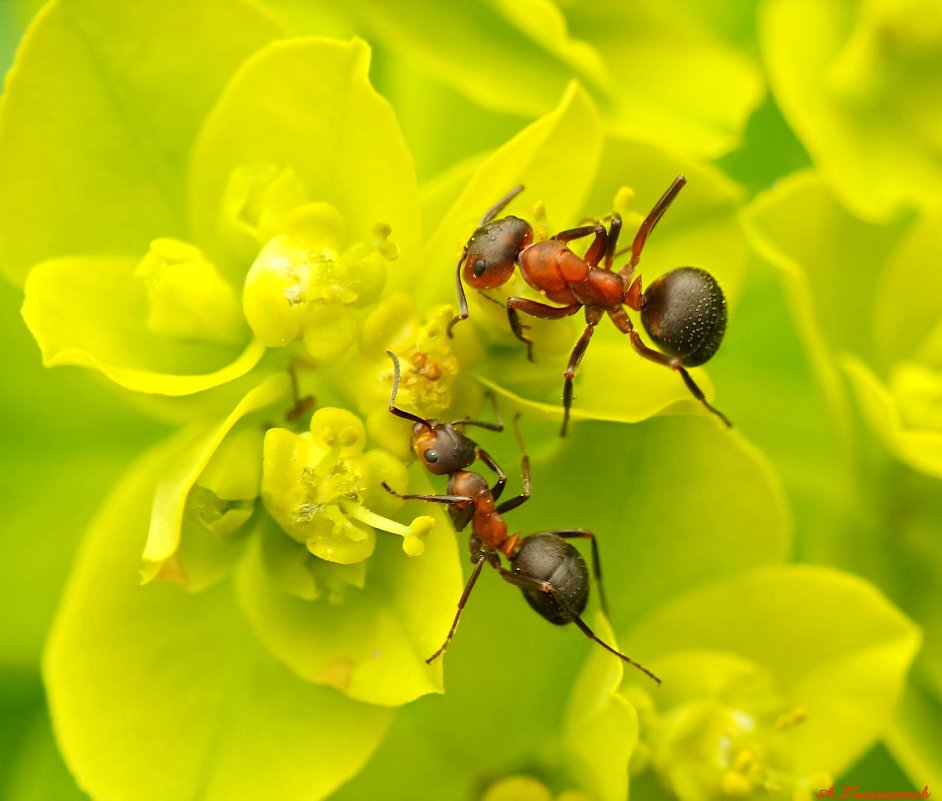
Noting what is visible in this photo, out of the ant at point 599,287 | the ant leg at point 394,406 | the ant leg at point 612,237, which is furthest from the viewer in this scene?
the ant leg at point 612,237

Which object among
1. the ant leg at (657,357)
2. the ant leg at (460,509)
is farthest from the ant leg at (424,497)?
the ant leg at (657,357)

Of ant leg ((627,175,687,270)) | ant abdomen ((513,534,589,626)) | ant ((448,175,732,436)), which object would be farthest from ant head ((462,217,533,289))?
ant abdomen ((513,534,589,626))

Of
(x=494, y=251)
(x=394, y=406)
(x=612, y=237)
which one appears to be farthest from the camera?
(x=612, y=237)

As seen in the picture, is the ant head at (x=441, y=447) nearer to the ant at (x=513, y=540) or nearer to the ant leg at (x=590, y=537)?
the ant at (x=513, y=540)

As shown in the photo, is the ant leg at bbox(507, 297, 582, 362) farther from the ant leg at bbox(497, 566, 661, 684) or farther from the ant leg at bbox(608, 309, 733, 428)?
the ant leg at bbox(497, 566, 661, 684)

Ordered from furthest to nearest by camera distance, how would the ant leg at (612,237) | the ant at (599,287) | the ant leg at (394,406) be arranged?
the ant leg at (612,237), the ant at (599,287), the ant leg at (394,406)

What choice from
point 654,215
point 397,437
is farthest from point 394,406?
point 654,215

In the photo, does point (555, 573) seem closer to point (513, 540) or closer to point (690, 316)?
point (513, 540)
